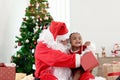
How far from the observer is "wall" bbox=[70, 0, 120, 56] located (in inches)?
169

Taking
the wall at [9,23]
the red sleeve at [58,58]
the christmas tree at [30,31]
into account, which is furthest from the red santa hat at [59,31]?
the wall at [9,23]

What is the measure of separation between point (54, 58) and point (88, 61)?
0.87 ft

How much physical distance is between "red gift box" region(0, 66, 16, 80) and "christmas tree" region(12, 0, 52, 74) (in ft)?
2.90

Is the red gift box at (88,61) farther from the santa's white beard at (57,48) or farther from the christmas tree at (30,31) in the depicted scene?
the christmas tree at (30,31)

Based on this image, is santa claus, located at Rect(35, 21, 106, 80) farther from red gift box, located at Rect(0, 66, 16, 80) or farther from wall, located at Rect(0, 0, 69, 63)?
wall, located at Rect(0, 0, 69, 63)

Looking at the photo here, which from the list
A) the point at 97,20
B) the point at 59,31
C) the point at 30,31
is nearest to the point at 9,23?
the point at 30,31

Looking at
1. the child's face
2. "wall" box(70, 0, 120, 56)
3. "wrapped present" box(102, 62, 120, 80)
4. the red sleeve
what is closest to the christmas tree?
"wall" box(70, 0, 120, 56)

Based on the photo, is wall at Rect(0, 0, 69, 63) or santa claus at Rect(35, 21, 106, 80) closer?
santa claus at Rect(35, 21, 106, 80)

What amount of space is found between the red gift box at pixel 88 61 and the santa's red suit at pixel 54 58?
2.1 inches

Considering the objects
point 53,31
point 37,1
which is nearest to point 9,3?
point 37,1

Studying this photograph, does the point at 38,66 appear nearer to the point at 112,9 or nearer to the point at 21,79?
the point at 21,79

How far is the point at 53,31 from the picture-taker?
2076 millimetres

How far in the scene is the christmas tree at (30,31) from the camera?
3.96 metres

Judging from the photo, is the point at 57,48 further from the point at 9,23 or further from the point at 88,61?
the point at 9,23
